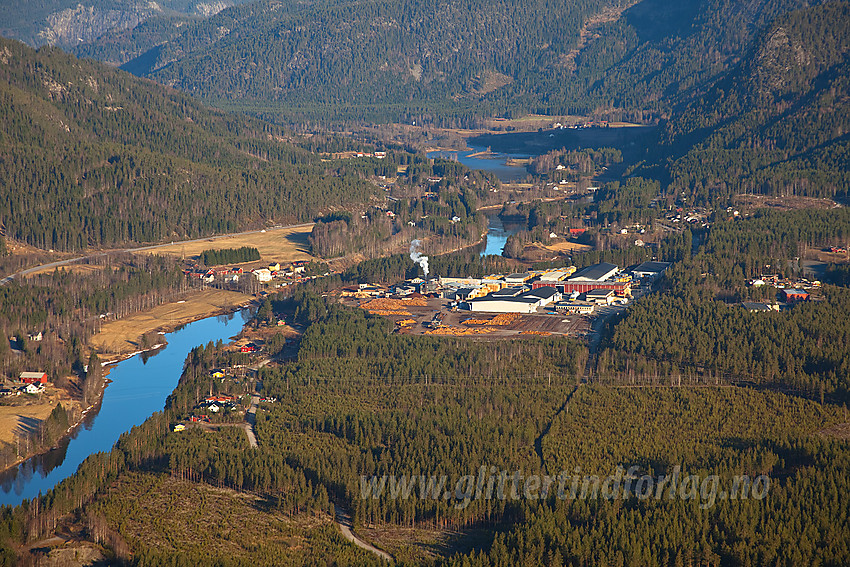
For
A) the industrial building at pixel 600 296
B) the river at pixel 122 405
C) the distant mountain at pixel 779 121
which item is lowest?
the river at pixel 122 405

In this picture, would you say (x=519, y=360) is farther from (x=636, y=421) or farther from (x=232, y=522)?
(x=232, y=522)

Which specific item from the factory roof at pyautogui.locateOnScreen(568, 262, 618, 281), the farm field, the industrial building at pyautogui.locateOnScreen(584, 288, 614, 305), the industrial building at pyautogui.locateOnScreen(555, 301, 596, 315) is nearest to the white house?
the farm field

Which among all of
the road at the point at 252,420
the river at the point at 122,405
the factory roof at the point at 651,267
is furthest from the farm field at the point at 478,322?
the road at the point at 252,420

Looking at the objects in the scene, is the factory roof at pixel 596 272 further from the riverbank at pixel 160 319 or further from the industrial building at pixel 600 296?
the riverbank at pixel 160 319

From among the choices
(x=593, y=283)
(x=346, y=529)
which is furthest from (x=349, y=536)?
(x=593, y=283)

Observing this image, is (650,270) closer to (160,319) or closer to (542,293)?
(542,293)
